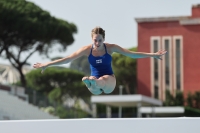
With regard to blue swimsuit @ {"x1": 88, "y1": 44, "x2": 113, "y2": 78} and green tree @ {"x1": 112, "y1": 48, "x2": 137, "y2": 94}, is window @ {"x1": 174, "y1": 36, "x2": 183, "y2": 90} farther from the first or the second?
blue swimsuit @ {"x1": 88, "y1": 44, "x2": 113, "y2": 78}

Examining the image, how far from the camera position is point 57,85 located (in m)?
64.1

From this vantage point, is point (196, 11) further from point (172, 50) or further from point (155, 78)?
point (155, 78)

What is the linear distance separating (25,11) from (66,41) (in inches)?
245

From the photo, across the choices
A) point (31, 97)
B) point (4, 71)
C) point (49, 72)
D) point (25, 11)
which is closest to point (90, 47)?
point (31, 97)

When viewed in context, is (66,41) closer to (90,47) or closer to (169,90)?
(169,90)

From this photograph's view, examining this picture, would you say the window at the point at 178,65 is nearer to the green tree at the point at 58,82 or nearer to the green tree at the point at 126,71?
the green tree at the point at 126,71

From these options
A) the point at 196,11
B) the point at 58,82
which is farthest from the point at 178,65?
the point at 58,82

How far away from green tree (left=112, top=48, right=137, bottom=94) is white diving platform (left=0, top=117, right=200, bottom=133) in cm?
5517

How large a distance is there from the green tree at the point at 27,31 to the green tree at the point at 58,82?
963 cm

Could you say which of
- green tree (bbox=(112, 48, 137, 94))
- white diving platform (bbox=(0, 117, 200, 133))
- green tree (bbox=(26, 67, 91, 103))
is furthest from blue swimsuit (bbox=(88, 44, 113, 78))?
green tree (bbox=(26, 67, 91, 103))

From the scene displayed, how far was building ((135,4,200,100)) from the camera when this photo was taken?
163 feet

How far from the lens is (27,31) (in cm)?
4856

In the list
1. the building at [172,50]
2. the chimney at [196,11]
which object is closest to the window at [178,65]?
the building at [172,50]

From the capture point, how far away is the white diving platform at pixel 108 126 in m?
6.95
